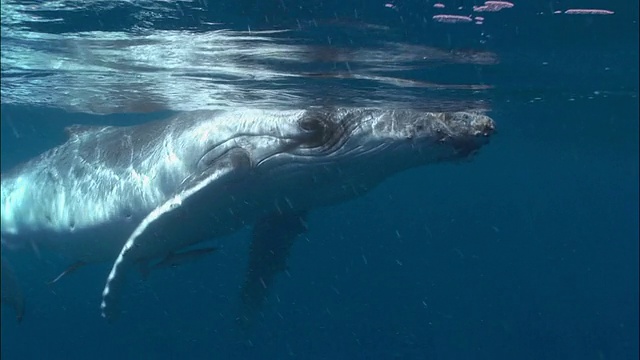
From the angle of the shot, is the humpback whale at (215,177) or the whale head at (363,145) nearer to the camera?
the whale head at (363,145)

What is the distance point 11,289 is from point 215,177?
6.84 m

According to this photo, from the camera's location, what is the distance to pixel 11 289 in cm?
1290

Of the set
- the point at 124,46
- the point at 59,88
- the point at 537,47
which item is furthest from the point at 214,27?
the point at 59,88

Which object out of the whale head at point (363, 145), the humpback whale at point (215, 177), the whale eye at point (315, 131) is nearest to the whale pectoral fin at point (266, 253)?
the humpback whale at point (215, 177)

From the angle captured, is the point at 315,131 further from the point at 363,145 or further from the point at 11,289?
the point at 11,289

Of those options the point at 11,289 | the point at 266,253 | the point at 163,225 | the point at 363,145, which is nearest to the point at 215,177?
the point at 163,225

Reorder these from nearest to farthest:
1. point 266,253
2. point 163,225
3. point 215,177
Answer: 1. point 215,177
2. point 163,225
3. point 266,253

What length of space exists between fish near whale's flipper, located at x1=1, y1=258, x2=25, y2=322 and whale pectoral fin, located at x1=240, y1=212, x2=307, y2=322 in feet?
15.9

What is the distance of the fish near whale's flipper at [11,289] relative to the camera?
42.0 ft

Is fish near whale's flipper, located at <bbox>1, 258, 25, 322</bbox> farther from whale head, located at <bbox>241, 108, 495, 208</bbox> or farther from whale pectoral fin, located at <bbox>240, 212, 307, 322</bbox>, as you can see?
whale head, located at <bbox>241, 108, 495, 208</bbox>

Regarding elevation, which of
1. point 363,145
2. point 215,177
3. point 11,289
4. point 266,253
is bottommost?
point 11,289

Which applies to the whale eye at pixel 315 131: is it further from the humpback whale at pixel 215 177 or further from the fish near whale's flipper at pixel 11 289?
the fish near whale's flipper at pixel 11 289

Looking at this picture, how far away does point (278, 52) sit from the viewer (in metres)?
12.8

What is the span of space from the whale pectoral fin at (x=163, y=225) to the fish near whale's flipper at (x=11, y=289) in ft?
12.9
